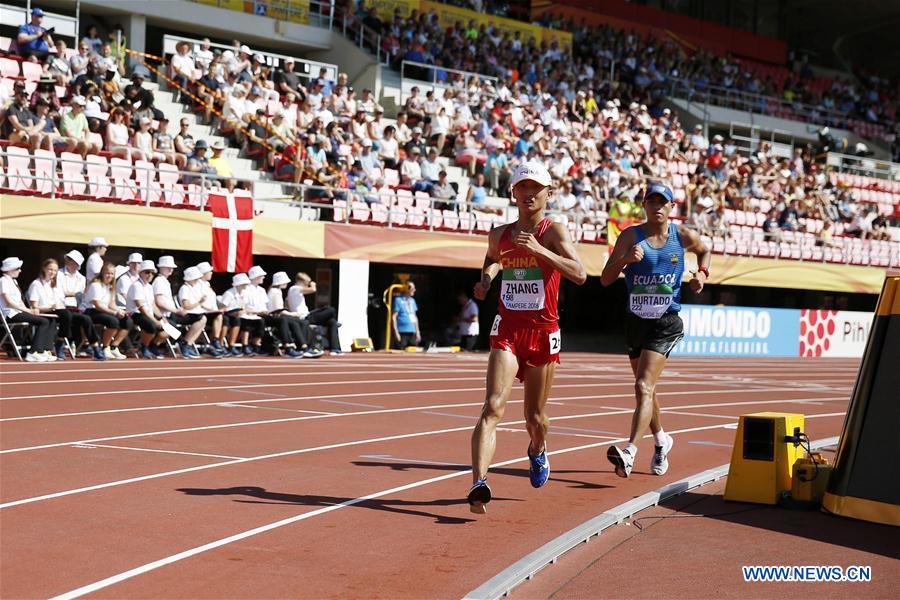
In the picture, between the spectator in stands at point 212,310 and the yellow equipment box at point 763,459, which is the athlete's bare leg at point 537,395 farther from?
the spectator in stands at point 212,310

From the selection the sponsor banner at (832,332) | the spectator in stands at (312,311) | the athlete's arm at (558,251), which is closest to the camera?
the athlete's arm at (558,251)

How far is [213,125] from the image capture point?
2559 cm

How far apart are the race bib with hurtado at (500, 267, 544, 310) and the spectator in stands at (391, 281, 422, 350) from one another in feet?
56.0

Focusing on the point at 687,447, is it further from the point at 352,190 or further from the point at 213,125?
the point at 213,125

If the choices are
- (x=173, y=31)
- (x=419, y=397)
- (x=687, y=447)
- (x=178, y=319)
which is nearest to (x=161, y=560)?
(x=687, y=447)

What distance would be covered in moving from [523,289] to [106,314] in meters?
12.6

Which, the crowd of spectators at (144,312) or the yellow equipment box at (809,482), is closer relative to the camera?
the yellow equipment box at (809,482)

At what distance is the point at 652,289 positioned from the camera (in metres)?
9.20

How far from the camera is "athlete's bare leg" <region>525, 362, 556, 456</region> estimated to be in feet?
24.9

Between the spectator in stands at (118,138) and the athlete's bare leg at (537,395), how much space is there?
49.6ft

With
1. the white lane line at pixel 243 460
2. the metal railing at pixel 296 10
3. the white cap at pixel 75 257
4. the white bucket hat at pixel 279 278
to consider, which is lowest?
the white lane line at pixel 243 460

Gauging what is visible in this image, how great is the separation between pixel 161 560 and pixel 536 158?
80.0ft

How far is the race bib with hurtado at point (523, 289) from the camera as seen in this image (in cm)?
757

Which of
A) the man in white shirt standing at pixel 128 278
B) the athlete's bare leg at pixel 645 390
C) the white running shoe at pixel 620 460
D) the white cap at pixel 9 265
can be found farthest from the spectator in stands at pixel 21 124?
the white running shoe at pixel 620 460
